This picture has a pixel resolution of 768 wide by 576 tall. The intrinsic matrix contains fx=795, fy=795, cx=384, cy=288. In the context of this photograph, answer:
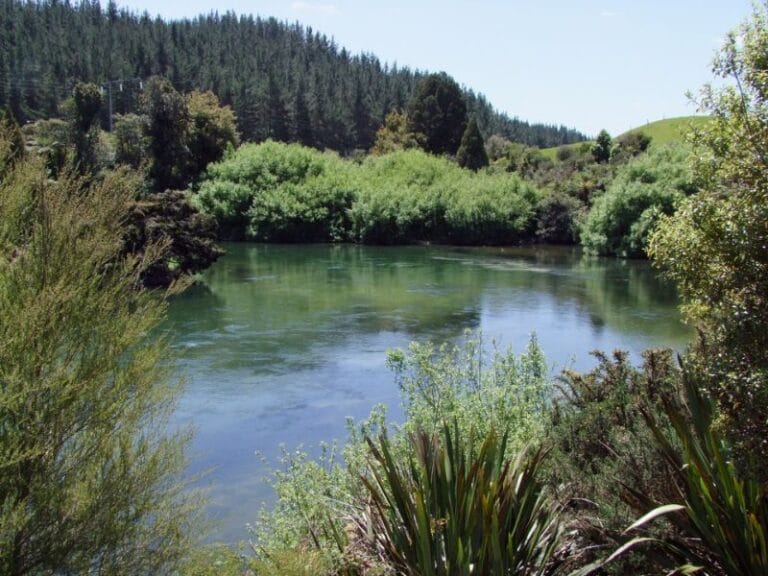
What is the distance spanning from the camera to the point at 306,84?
10356 centimetres

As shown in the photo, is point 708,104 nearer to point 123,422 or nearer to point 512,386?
point 512,386

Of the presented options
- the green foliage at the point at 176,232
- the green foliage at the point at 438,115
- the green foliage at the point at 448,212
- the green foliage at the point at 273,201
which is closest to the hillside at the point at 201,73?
the green foliage at the point at 438,115

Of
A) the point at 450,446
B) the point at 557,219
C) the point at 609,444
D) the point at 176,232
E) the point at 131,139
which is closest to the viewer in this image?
the point at 450,446

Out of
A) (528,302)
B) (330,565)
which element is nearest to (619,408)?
(330,565)

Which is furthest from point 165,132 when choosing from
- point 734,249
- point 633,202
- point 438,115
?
point 734,249

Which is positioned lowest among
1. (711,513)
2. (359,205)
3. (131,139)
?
(711,513)

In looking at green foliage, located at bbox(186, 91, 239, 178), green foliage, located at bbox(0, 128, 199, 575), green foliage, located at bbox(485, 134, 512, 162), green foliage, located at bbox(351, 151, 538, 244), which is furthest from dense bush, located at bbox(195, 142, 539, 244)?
green foliage, located at bbox(0, 128, 199, 575)

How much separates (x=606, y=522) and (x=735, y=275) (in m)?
2.11

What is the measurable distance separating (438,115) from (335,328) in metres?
56.3

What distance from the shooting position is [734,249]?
5.22 m

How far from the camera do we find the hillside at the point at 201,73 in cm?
8798

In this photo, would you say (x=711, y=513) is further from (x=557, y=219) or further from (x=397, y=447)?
(x=557, y=219)

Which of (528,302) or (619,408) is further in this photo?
(528,302)

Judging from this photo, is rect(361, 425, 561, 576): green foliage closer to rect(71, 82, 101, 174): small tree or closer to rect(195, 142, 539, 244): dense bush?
rect(195, 142, 539, 244): dense bush
